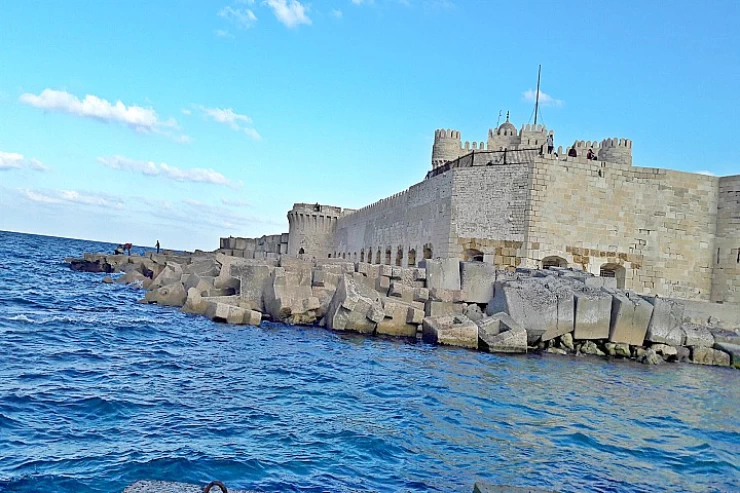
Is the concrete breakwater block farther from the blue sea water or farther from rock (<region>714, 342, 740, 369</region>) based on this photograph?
rock (<region>714, 342, 740, 369</region>)

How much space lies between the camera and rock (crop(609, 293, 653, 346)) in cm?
1172

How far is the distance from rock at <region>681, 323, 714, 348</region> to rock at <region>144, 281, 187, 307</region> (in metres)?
11.5

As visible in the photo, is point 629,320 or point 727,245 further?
point 727,245

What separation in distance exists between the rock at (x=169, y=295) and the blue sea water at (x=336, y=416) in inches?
157

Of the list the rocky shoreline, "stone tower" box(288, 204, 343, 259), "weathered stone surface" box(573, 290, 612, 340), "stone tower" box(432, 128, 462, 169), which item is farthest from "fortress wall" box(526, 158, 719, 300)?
"stone tower" box(288, 204, 343, 259)

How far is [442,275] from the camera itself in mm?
12820

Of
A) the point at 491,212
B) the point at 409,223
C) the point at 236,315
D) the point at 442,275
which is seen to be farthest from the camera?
the point at 409,223

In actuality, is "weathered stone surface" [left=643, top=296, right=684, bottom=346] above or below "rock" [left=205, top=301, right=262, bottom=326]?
above

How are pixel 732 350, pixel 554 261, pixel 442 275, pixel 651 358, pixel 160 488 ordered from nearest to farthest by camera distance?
pixel 160 488
pixel 651 358
pixel 732 350
pixel 442 275
pixel 554 261

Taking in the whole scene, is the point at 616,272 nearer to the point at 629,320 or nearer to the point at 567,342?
the point at 629,320

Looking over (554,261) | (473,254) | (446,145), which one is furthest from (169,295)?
(446,145)

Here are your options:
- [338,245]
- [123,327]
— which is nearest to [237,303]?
[123,327]

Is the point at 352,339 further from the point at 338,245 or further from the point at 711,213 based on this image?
the point at 338,245

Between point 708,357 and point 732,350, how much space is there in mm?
480
